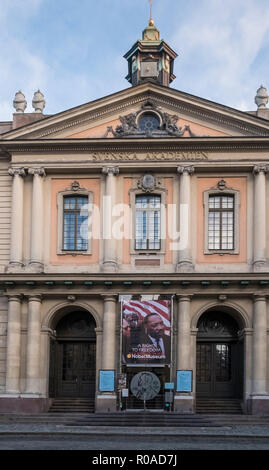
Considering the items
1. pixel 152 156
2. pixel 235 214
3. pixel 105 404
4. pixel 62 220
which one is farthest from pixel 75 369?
pixel 152 156

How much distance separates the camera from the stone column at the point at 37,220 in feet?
118

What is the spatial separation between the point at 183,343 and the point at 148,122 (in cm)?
985

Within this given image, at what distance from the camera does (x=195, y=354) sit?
35562mm

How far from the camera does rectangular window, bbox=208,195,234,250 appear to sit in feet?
119

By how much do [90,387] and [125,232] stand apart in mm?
6936

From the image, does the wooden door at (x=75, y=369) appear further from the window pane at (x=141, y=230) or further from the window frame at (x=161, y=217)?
the window pane at (x=141, y=230)

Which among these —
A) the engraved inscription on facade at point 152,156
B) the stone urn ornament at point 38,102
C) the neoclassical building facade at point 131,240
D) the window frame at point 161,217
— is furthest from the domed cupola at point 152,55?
the window frame at point 161,217

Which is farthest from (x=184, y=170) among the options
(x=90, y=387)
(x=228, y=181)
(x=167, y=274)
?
(x=90, y=387)

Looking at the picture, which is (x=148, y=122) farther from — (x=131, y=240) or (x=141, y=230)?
(x=131, y=240)

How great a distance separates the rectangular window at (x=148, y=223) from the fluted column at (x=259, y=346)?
503 cm

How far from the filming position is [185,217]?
35938 mm

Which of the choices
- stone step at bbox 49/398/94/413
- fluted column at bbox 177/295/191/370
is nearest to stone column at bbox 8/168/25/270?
stone step at bbox 49/398/94/413
